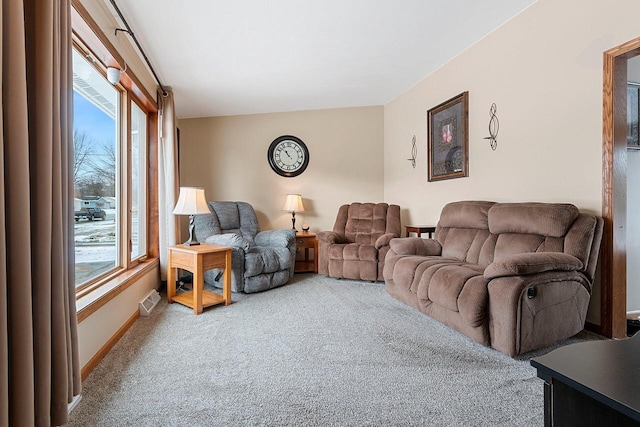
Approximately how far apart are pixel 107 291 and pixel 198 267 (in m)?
0.77

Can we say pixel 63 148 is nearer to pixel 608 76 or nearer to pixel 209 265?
pixel 209 265

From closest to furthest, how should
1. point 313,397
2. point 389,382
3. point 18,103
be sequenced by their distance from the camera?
point 18,103 → point 313,397 → point 389,382

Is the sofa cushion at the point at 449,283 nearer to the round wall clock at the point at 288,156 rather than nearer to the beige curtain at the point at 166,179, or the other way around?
the beige curtain at the point at 166,179

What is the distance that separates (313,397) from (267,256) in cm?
211

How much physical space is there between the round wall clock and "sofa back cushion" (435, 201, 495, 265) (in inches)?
95.3

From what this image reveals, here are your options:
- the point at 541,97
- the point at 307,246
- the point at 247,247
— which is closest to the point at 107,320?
the point at 247,247

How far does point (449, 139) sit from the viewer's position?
374 cm

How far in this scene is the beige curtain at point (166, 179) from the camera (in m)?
3.46

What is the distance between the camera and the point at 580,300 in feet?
6.93

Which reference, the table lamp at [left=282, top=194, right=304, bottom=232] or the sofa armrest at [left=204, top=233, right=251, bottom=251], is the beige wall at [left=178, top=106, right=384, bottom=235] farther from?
the sofa armrest at [left=204, top=233, right=251, bottom=251]

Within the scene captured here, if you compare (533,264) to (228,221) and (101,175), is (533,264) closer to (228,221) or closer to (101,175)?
(101,175)

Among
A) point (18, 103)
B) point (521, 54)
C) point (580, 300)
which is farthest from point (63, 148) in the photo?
point (521, 54)

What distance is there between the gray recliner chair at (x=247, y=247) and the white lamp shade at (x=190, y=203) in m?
0.50

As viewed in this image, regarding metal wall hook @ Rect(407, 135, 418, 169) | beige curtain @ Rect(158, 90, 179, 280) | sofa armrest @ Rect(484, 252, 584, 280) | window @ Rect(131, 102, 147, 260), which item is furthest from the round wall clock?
sofa armrest @ Rect(484, 252, 584, 280)
